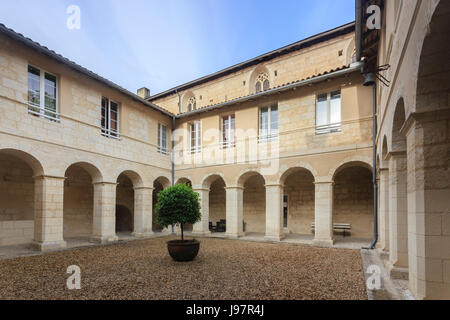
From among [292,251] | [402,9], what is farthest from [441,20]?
[292,251]

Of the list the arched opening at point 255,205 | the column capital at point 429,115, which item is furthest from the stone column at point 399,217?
the arched opening at point 255,205

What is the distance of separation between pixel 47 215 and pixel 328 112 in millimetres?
9290

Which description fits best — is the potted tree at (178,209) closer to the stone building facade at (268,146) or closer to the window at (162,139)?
the stone building facade at (268,146)

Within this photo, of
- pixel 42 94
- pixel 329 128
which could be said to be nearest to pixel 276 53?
pixel 329 128

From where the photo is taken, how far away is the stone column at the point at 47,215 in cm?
700

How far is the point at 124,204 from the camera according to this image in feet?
40.5

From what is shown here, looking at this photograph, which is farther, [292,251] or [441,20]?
[292,251]

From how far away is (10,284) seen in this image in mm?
4297

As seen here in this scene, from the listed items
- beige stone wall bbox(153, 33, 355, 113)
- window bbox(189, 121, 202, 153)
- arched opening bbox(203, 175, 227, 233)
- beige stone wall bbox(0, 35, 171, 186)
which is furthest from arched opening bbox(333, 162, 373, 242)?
beige stone wall bbox(0, 35, 171, 186)

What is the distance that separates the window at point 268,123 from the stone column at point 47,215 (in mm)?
7086

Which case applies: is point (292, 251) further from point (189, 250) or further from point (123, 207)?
point (123, 207)

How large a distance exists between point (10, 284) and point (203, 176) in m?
7.26

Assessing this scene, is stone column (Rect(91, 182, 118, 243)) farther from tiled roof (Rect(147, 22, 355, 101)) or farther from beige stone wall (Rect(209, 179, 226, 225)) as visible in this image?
tiled roof (Rect(147, 22, 355, 101))

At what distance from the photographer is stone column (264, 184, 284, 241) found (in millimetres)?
9062
